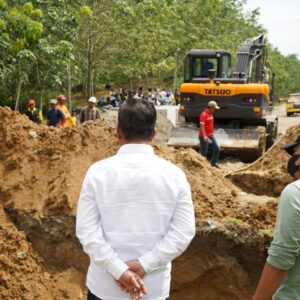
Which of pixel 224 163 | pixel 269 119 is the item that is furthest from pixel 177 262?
Answer: pixel 269 119

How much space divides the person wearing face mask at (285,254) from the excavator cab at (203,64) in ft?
43.7

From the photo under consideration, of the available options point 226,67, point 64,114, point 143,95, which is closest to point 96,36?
point 143,95

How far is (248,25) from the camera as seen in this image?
45.8 metres

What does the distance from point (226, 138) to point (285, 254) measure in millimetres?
11269

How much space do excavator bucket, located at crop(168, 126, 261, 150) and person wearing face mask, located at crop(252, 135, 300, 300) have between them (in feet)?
35.3

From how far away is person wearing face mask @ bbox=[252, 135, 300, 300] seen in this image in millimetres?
2340

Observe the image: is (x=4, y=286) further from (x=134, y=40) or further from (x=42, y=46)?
(x=134, y=40)

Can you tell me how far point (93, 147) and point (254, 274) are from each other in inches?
97.4

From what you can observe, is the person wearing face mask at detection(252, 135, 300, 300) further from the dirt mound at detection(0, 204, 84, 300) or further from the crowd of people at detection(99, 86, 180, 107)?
the crowd of people at detection(99, 86, 180, 107)

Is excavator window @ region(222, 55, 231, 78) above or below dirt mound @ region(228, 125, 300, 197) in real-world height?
above

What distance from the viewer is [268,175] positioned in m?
8.30

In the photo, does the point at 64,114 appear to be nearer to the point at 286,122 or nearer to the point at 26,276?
the point at 26,276

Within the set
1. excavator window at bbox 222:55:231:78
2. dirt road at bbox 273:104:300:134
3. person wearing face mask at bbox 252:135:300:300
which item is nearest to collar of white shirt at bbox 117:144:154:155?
person wearing face mask at bbox 252:135:300:300

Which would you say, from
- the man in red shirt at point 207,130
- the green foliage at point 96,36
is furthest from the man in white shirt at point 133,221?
the green foliage at point 96,36
